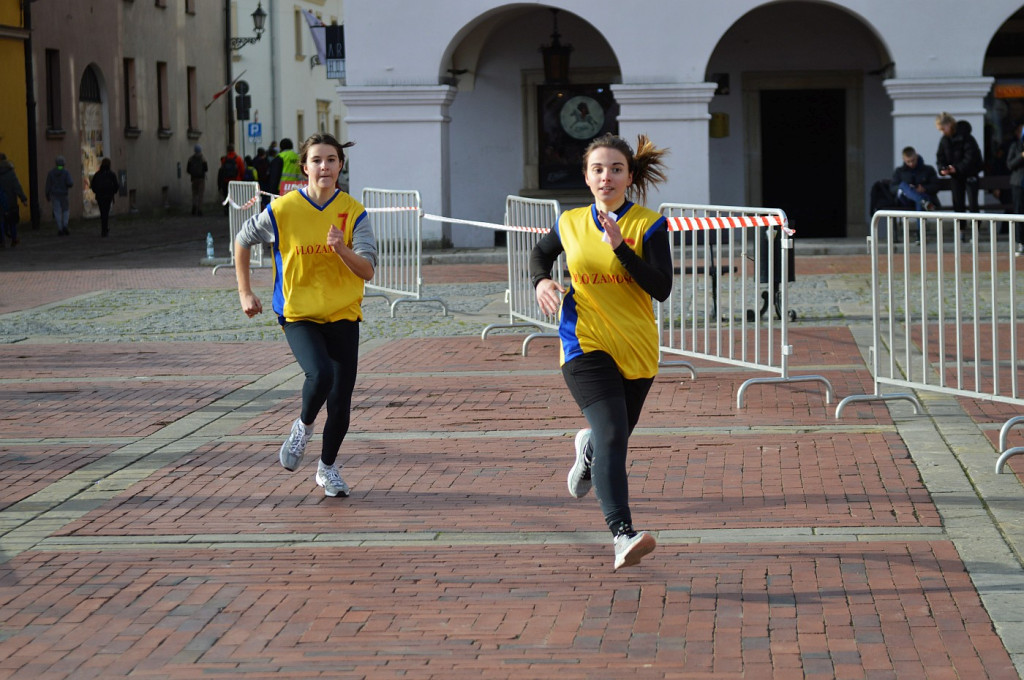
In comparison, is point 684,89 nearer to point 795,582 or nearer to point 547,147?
point 547,147

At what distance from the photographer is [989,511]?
6.27 metres

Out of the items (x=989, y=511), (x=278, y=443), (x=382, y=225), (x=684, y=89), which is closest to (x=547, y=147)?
(x=684, y=89)

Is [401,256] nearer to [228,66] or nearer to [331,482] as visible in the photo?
[331,482]

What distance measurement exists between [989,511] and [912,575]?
1.10 metres

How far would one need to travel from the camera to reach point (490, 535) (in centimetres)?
611

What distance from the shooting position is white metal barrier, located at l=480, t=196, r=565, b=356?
39.9ft

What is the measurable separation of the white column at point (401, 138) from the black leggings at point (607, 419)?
55.1 ft

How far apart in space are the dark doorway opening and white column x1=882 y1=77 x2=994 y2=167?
99.1 inches

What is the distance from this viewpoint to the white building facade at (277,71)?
48.8 metres

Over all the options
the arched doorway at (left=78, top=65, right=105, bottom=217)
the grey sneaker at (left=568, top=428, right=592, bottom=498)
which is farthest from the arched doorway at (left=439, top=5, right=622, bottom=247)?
the grey sneaker at (left=568, top=428, right=592, bottom=498)

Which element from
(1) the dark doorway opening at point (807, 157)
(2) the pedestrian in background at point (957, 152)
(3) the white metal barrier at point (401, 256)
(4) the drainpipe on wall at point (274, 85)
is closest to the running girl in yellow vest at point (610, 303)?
(3) the white metal barrier at point (401, 256)

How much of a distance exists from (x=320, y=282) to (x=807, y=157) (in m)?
18.3

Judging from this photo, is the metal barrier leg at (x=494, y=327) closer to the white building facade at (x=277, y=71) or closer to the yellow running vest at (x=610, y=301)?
the yellow running vest at (x=610, y=301)

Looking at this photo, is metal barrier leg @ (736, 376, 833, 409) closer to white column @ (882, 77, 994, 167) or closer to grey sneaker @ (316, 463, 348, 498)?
grey sneaker @ (316, 463, 348, 498)
